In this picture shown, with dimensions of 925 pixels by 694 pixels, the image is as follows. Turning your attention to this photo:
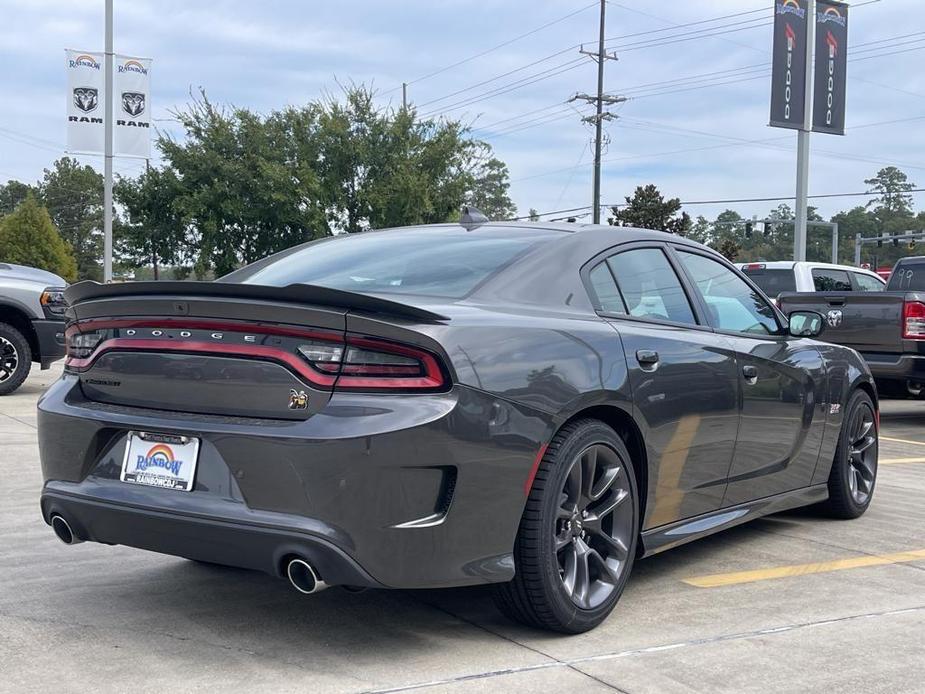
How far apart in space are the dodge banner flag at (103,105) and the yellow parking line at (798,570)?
21230 millimetres

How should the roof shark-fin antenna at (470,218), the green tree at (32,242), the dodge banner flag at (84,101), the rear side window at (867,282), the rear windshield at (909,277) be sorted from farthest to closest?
the green tree at (32,242)
the dodge banner flag at (84,101)
the rear side window at (867,282)
the rear windshield at (909,277)
the roof shark-fin antenna at (470,218)

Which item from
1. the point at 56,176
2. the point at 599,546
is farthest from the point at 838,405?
the point at 56,176

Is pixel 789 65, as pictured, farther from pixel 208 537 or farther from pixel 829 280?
pixel 208 537

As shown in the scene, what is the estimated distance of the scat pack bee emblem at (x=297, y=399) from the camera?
3.38 m

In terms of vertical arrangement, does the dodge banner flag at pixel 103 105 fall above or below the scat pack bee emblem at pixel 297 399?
above

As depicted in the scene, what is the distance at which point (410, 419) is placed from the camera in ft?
10.8

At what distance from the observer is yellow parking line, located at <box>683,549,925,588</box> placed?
477 cm

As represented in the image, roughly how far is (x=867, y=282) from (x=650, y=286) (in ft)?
40.0

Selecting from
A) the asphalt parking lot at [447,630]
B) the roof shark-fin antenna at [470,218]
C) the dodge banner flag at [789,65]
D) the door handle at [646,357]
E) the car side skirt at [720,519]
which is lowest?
the asphalt parking lot at [447,630]

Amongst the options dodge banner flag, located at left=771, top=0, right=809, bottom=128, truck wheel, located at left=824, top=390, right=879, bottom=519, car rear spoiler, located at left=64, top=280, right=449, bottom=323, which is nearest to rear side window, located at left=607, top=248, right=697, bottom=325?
car rear spoiler, located at left=64, top=280, right=449, bottom=323

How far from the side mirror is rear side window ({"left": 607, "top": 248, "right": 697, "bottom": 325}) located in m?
1.07

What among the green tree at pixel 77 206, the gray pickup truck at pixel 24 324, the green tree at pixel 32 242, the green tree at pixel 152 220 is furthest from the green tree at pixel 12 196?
the gray pickup truck at pixel 24 324

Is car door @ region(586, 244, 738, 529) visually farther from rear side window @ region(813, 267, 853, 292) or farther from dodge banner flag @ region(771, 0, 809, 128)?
dodge banner flag @ region(771, 0, 809, 128)

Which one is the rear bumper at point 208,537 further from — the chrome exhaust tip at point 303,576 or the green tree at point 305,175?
A: the green tree at point 305,175
